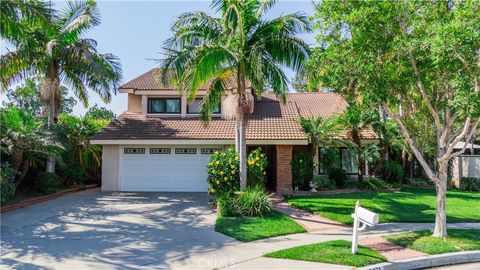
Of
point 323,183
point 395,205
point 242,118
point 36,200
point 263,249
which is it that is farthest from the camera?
point 323,183

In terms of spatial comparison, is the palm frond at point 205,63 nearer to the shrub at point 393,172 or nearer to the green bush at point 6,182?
the green bush at point 6,182

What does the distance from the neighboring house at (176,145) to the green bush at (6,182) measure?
4454 millimetres

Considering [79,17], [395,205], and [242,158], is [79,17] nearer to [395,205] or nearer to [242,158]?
[242,158]

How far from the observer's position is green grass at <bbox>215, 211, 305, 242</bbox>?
925 cm

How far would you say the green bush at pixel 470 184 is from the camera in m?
18.2

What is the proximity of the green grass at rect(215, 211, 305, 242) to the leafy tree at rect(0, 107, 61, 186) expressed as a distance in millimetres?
8018

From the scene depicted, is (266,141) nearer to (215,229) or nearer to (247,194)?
(247,194)

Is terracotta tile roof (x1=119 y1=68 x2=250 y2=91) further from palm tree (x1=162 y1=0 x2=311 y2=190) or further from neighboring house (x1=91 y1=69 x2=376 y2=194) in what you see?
palm tree (x1=162 y1=0 x2=311 y2=190)

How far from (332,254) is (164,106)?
14.3 meters

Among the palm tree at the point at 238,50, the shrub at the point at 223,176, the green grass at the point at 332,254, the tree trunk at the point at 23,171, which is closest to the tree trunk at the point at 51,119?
the tree trunk at the point at 23,171

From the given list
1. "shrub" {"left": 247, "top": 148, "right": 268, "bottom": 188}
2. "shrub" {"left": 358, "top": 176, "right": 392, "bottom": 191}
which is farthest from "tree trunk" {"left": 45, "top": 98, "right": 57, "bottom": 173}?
"shrub" {"left": 358, "top": 176, "right": 392, "bottom": 191}

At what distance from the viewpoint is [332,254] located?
761 cm

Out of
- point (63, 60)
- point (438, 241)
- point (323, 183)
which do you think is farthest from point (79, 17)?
point (438, 241)

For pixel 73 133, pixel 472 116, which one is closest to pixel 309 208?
pixel 472 116
